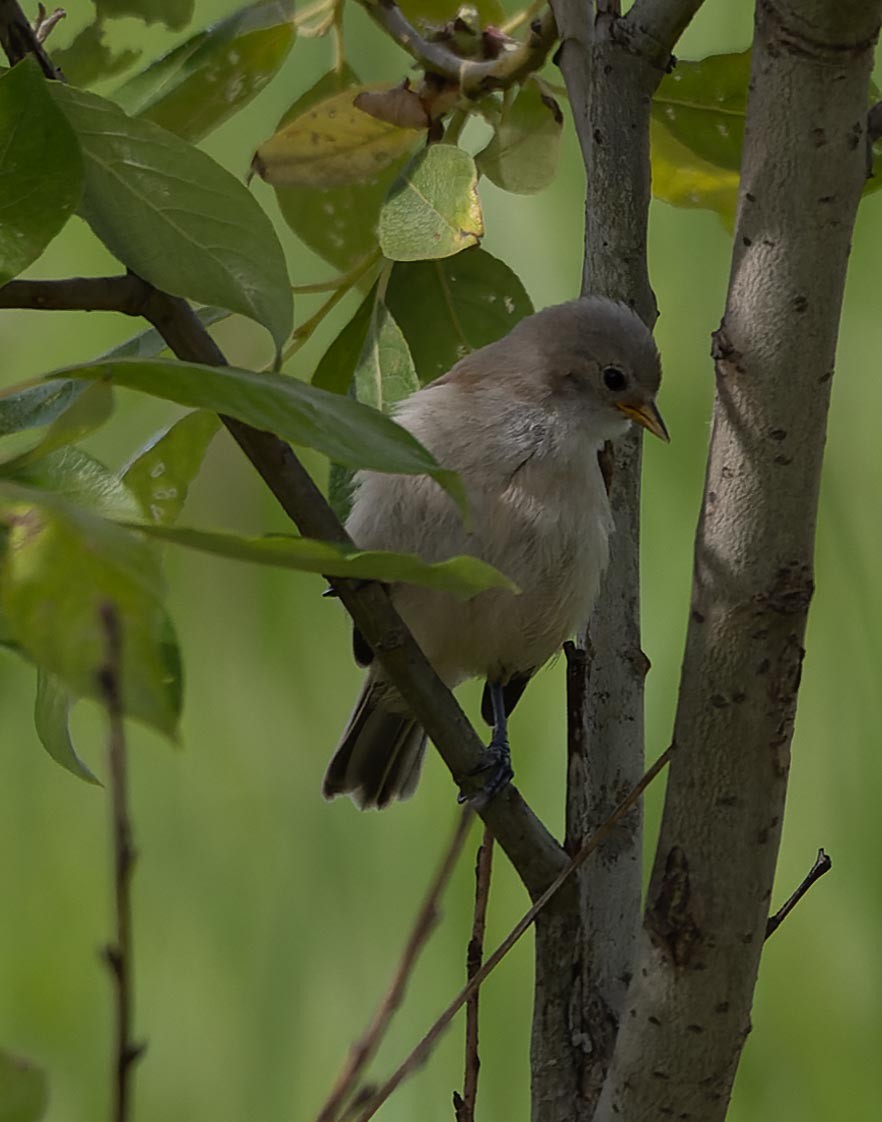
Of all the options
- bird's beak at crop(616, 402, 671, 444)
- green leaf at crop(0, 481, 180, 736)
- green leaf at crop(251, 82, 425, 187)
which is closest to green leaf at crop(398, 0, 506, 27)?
green leaf at crop(251, 82, 425, 187)

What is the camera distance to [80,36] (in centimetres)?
125

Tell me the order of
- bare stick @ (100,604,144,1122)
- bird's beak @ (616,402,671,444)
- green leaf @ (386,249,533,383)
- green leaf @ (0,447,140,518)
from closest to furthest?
bare stick @ (100,604,144,1122) < green leaf @ (0,447,140,518) < green leaf @ (386,249,533,383) < bird's beak @ (616,402,671,444)

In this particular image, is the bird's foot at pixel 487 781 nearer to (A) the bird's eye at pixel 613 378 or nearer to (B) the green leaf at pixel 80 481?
(B) the green leaf at pixel 80 481

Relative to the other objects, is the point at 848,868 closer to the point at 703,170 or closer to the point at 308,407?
the point at 703,170

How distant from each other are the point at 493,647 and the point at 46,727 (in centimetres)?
75

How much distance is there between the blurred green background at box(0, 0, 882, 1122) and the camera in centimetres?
172

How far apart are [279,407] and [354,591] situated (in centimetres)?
35

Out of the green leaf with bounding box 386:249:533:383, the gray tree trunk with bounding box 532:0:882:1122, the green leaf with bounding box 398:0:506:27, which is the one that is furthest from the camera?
the green leaf with bounding box 398:0:506:27

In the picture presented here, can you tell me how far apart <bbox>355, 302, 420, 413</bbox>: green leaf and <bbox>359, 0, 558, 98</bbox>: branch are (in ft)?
0.63

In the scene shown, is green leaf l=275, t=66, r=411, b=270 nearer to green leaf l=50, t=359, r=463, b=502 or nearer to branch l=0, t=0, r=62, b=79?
branch l=0, t=0, r=62, b=79

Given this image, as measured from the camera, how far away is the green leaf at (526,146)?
1.22 meters

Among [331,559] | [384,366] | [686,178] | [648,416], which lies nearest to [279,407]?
[331,559]

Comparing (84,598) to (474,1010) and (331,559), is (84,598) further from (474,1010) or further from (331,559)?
(474,1010)

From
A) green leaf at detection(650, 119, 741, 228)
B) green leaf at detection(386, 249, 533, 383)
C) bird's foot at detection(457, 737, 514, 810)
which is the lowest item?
bird's foot at detection(457, 737, 514, 810)
